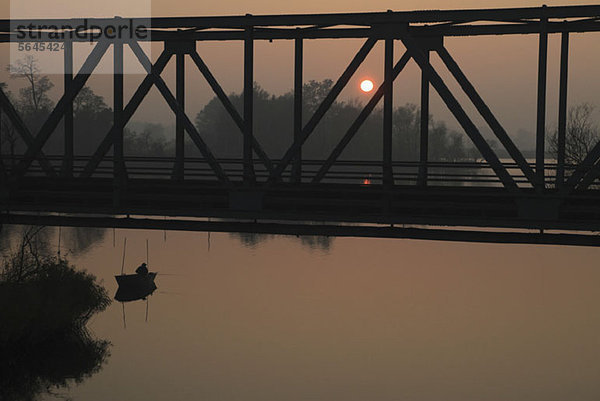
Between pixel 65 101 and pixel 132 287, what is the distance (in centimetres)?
2577

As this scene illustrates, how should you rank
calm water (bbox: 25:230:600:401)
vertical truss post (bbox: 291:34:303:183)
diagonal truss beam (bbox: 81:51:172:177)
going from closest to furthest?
1. diagonal truss beam (bbox: 81:51:172:177)
2. vertical truss post (bbox: 291:34:303:183)
3. calm water (bbox: 25:230:600:401)

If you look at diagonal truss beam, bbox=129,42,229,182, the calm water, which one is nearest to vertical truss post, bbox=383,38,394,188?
diagonal truss beam, bbox=129,42,229,182

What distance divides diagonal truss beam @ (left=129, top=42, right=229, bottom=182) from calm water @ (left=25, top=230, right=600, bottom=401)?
11160 millimetres

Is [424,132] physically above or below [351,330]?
above

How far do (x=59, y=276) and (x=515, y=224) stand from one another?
1986 centimetres

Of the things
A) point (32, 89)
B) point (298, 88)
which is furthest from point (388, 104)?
point (32, 89)

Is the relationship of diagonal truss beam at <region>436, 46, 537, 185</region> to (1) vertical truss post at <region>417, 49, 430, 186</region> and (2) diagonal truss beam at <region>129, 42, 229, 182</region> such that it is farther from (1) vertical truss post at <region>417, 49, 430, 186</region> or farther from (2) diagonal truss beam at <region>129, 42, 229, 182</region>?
(2) diagonal truss beam at <region>129, 42, 229, 182</region>

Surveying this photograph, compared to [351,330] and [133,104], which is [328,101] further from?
[351,330]

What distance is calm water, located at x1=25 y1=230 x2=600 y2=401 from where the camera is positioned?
3016cm

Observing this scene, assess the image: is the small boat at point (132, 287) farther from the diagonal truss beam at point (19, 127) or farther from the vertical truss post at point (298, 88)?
the vertical truss post at point (298, 88)

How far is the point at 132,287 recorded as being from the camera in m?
45.9

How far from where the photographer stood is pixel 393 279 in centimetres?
5541

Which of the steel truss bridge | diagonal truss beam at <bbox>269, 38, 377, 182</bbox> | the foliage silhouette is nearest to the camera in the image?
the steel truss bridge

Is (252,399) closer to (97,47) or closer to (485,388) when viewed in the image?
(485,388)
